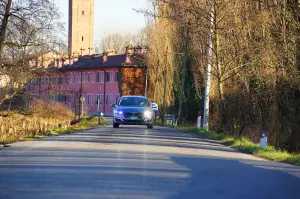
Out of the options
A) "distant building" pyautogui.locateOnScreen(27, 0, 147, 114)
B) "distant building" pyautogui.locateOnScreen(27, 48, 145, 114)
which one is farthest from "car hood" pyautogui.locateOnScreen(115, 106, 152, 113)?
"distant building" pyautogui.locateOnScreen(27, 48, 145, 114)

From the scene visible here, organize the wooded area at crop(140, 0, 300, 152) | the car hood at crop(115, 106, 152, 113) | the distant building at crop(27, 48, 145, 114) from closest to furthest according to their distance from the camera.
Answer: the wooded area at crop(140, 0, 300, 152), the car hood at crop(115, 106, 152, 113), the distant building at crop(27, 48, 145, 114)

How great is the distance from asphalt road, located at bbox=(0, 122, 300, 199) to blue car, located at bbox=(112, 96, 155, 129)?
527 inches

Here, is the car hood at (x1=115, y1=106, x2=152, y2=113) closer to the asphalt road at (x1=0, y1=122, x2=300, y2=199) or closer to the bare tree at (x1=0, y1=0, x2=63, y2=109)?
the bare tree at (x1=0, y1=0, x2=63, y2=109)

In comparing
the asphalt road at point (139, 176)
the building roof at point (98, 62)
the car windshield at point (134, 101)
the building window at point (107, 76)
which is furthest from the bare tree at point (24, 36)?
the building window at point (107, 76)

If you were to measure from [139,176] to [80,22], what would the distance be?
96.4 meters

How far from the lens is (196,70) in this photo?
1479 inches

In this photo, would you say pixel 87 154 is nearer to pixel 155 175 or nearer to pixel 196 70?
pixel 155 175

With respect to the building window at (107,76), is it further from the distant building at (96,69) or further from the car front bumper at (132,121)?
the car front bumper at (132,121)

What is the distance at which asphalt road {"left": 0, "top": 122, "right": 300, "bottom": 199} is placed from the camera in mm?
9312

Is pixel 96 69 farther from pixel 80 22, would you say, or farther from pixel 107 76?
pixel 80 22

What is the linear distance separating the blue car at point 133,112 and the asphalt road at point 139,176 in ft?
43.9

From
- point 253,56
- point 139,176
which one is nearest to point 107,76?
point 253,56

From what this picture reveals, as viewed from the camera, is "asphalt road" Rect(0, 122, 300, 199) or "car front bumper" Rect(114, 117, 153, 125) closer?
"asphalt road" Rect(0, 122, 300, 199)

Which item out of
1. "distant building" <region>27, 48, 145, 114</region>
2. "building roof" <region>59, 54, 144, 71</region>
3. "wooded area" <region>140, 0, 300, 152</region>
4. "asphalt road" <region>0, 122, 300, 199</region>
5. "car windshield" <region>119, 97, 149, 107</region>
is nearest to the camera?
"asphalt road" <region>0, 122, 300, 199</region>
